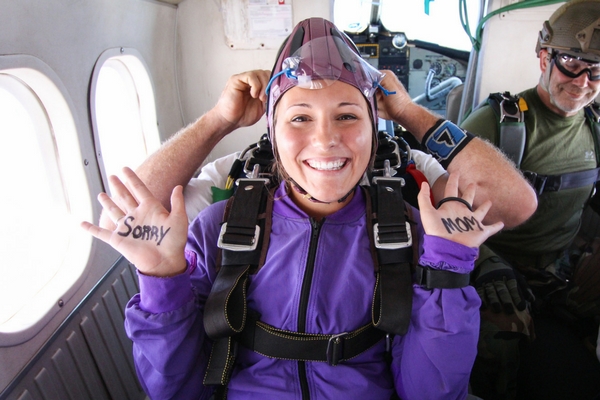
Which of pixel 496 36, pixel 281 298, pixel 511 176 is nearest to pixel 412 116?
pixel 511 176

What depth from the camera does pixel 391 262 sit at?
1.40 m

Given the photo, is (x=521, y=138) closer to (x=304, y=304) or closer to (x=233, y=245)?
(x=304, y=304)

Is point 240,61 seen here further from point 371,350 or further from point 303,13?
point 371,350

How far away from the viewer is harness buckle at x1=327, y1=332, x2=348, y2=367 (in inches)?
52.1

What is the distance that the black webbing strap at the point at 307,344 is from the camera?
4.37ft

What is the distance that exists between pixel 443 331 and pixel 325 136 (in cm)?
75

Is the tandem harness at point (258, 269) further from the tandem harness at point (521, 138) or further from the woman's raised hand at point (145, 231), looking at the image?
the tandem harness at point (521, 138)

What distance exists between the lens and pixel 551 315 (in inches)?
91.7

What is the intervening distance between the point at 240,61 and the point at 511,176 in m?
2.37

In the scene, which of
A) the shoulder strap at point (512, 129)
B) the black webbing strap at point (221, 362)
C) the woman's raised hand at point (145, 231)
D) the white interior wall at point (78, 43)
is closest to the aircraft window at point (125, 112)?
the white interior wall at point (78, 43)

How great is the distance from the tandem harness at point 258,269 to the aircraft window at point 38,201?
2.78 ft

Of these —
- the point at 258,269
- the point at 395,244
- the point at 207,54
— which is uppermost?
the point at 207,54

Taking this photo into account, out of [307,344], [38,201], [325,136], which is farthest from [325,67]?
[38,201]

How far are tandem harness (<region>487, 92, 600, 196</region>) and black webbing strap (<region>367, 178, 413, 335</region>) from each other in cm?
128
